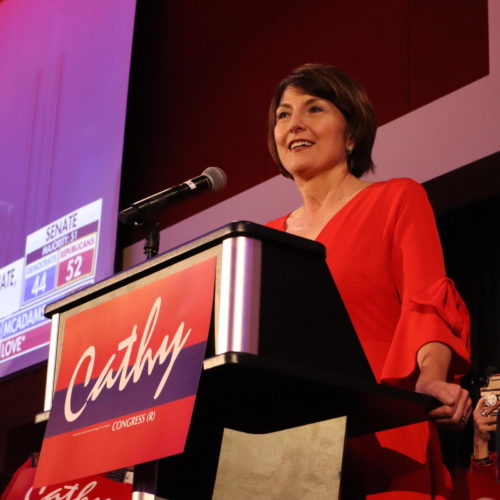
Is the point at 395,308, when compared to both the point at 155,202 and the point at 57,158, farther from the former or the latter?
the point at 57,158

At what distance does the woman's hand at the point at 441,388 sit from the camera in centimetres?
105

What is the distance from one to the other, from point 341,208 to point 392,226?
0.40ft

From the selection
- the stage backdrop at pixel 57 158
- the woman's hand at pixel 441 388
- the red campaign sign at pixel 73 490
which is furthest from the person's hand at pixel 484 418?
the stage backdrop at pixel 57 158

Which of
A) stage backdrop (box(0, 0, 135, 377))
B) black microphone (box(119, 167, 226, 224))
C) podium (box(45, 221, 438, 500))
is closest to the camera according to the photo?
podium (box(45, 221, 438, 500))

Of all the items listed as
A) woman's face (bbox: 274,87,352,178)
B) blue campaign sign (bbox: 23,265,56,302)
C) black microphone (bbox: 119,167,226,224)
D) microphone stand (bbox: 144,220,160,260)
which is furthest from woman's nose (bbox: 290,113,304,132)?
blue campaign sign (bbox: 23,265,56,302)

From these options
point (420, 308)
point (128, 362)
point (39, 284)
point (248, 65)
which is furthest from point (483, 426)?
point (39, 284)

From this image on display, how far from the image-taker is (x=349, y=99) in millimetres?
1649

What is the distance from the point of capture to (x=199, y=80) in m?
4.75

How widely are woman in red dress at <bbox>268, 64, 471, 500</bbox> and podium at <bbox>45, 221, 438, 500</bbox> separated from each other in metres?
0.09

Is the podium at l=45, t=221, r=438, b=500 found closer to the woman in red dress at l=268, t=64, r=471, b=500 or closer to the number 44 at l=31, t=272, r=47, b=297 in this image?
the woman in red dress at l=268, t=64, r=471, b=500

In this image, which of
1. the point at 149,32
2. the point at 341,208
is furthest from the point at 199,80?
the point at 341,208

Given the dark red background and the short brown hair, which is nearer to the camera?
the short brown hair

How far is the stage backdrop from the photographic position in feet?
14.1

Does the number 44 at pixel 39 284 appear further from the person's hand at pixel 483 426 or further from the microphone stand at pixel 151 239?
the microphone stand at pixel 151 239
